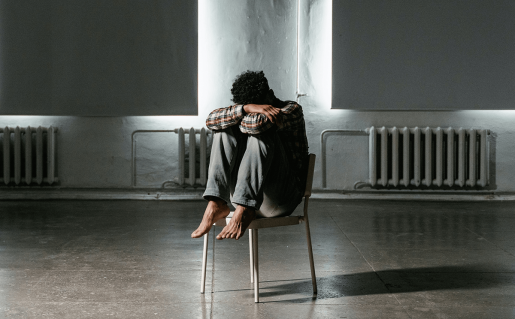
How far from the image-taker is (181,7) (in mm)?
5504

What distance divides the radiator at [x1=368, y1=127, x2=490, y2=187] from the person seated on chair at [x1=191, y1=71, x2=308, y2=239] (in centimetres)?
349

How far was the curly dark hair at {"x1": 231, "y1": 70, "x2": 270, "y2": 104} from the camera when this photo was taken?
7.01 ft

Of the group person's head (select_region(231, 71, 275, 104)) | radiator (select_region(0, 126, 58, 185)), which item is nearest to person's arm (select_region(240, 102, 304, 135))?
person's head (select_region(231, 71, 275, 104))

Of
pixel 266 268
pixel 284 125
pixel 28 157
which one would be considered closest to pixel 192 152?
pixel 28 157

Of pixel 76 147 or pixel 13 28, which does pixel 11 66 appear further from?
pixel 76 147

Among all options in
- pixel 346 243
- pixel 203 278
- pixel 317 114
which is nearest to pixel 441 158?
pixel 317 114

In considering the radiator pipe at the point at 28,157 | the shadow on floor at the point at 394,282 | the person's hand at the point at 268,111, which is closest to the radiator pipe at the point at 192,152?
the radiator pipe at the point at 28,157

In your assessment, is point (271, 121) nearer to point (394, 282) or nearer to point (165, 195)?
point (394, 282)

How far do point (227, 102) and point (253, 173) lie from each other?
380cm

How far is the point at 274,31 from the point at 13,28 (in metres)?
2.76

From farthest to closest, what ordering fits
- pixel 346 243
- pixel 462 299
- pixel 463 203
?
pixel 463 203, pixel 346 243, pixel 462 299

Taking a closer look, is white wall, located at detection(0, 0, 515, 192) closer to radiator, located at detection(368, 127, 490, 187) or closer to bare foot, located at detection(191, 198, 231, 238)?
radiator, located at detection(368, 127, 490, 187)

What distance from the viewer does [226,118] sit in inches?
77.2

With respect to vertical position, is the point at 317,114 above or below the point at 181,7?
below
